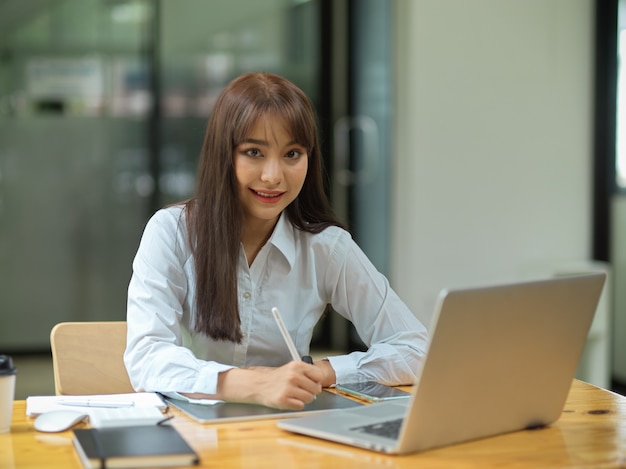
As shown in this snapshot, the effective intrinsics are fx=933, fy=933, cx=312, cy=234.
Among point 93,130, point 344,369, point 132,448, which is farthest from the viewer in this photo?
point 93,130

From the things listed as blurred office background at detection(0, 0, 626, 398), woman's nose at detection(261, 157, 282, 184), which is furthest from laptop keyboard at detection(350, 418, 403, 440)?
blurred office background at detection(0, 0, 626, 398)

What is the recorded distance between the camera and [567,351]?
1.38 m

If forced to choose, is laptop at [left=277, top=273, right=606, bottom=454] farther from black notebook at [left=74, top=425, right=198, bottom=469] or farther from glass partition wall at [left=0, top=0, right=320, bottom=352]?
glass partition wall at [left=0, top=0, right=320, bottom=352]

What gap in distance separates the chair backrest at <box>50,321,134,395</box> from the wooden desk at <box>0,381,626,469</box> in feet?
1.24

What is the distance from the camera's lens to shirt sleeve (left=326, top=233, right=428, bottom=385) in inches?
69.3

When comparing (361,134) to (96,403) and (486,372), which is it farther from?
(486,372)

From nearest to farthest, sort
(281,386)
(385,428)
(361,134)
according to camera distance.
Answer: (385,428) → (281,386) → (361,134)

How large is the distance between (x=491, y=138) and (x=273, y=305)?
2.65m

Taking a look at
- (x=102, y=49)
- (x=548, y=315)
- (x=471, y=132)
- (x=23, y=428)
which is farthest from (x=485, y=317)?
(x=102, y=49)

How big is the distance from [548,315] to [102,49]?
3.73m

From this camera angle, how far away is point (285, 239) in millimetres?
1963

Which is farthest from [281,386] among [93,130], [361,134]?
[361,134]

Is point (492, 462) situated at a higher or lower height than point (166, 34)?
lower

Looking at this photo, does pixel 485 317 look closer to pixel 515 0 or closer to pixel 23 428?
pixel 23 428
